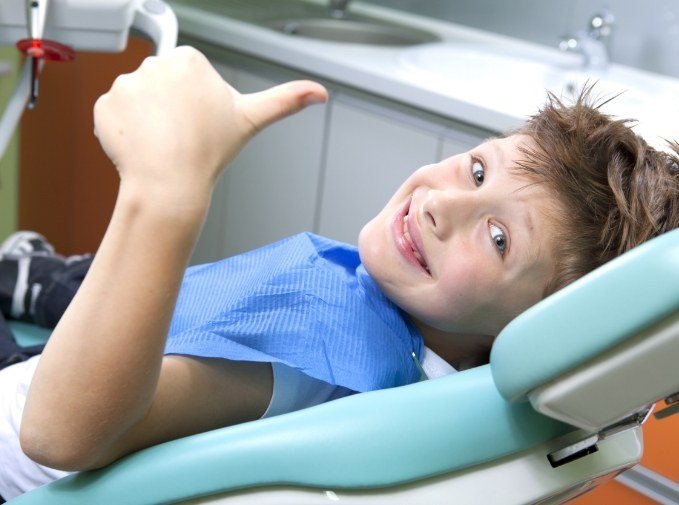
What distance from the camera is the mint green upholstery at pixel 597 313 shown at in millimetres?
730

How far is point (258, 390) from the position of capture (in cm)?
103

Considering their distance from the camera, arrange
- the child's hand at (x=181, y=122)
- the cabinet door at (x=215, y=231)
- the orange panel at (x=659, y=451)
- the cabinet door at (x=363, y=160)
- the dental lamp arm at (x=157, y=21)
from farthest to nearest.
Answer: the cabinet door at (x=215, y=231) → the cabinet door at (x=363, y=160) → the dental lamp arm at (x=157, y=21) → the orange panel at (x=659, y=451) → the child's hand at (x=181, y=122)

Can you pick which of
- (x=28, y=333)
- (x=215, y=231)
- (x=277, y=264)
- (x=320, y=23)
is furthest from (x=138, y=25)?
(x=320, y=23)

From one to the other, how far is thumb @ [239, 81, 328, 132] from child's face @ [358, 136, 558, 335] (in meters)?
0.30

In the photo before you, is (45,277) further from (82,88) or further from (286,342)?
(82,88)

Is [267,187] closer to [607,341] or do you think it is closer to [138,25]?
[138,25]

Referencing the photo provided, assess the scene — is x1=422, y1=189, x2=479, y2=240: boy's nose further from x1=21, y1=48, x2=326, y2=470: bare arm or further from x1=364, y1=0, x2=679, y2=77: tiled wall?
x1=364, y1=0, x2=679, y2=77: tiled wall

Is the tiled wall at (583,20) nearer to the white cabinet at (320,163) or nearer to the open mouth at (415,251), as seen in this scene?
the white cabinet at (320,163)

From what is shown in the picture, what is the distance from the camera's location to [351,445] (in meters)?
0.88

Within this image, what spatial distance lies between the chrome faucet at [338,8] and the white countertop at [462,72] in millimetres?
305

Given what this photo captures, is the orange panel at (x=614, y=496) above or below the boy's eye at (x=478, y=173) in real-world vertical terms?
below

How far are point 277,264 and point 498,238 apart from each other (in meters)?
0.28

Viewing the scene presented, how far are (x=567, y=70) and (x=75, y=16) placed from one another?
50.6 inches

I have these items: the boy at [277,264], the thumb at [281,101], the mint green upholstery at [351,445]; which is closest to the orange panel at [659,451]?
the boy at [277,264]
